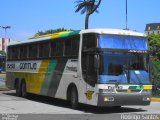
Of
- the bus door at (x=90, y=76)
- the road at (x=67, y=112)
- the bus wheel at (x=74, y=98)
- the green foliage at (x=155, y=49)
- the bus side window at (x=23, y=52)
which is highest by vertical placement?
the green foliage at (x=155, y=49)

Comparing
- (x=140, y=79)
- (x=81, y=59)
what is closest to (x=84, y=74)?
(x=81, y=59)

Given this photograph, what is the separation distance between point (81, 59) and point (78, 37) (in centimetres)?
101

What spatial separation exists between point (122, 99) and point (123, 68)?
1.17 m

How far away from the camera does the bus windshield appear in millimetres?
17234

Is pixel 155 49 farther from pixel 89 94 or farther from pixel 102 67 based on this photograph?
pixel 102 67

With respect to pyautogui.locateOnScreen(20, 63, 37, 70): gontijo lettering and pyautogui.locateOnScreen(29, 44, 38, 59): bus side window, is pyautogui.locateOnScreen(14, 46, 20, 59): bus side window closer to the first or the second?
pyautogui.locateOnScreen(20, 63, 37, 70): gontijo lettering

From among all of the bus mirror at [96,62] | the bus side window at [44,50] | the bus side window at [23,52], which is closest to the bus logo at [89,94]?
the bus mirror at [96,62]

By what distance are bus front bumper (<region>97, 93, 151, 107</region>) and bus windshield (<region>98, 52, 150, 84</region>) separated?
50cm

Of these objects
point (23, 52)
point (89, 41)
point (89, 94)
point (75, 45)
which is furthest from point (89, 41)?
point (23, 52)

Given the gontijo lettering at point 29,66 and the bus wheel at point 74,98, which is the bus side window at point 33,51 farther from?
the bus wheel at point 74,98

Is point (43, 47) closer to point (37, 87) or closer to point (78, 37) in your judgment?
point (37, 87)

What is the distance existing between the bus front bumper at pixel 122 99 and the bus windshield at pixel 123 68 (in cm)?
A: 50

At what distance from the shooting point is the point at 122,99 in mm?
17297

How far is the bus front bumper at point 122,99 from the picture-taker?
56.0 feet
